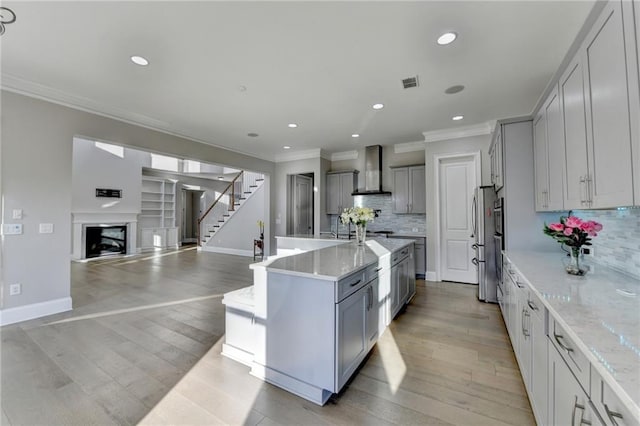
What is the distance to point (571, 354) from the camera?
1.07 meters

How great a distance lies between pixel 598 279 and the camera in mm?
1749

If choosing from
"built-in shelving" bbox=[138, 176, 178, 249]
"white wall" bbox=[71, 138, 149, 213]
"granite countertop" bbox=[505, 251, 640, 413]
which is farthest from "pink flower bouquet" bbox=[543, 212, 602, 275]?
"built-in shelving" bbox=[138, 176, 178, 249]

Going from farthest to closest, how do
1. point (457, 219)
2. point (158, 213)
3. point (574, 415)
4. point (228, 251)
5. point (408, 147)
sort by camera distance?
point (158, 213) < point (228, 251) < point (408, 147) < point (457, 219) < point (574, 415)

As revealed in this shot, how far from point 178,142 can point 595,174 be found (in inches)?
223

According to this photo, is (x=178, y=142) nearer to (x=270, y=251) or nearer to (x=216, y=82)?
(x=216, y=82)

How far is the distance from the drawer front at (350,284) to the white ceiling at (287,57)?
6.77 ft

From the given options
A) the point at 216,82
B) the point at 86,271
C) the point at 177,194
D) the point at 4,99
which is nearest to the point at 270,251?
the point at 86,271

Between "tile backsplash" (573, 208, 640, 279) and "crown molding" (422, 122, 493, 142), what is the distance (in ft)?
9.27

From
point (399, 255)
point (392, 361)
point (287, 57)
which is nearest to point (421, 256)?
point (399, 255)

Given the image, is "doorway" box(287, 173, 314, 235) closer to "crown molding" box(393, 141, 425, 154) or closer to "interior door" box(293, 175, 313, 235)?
"interior door" box(293, 175, 313, 235)

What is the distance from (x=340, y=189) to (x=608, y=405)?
587 centimetres

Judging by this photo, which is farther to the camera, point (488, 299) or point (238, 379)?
point (488, 299)

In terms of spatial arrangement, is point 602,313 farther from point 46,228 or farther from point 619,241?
point 46,228

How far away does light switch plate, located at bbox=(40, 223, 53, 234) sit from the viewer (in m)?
3.36
